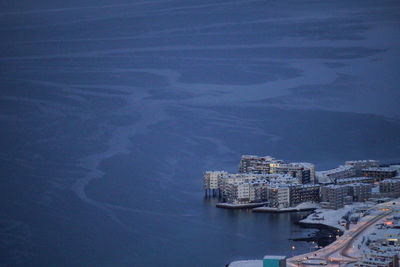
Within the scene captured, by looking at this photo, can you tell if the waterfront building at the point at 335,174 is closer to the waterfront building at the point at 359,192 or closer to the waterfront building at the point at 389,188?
the waterfront building at the point at 359,192

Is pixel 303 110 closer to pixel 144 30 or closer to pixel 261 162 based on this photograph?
pixel 261 162

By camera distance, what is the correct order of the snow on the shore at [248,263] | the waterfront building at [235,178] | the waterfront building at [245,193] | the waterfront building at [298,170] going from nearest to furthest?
the snow on the shore at [248,263]
the waterfront building at [245,193]
the waterfront building at [235,178]
the waterfront building at [298,170]

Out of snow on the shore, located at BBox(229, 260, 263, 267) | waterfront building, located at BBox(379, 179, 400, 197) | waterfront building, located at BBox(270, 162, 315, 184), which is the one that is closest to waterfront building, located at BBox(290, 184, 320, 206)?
waterfront building, located at BBox(270, 162, 315, 184)

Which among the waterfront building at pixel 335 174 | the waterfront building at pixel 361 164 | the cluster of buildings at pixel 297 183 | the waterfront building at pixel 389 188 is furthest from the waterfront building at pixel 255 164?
the waterfront building at pixel 389 188

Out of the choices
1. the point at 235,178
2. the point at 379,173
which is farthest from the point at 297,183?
the point at 379,173

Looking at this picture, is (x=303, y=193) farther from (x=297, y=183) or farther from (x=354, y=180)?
(x=354, y=180)

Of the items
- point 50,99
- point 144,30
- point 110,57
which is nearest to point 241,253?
point 50,99

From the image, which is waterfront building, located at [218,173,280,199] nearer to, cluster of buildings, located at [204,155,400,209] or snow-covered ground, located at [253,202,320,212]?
cluster of buildings, located at [204,155,400,209]
